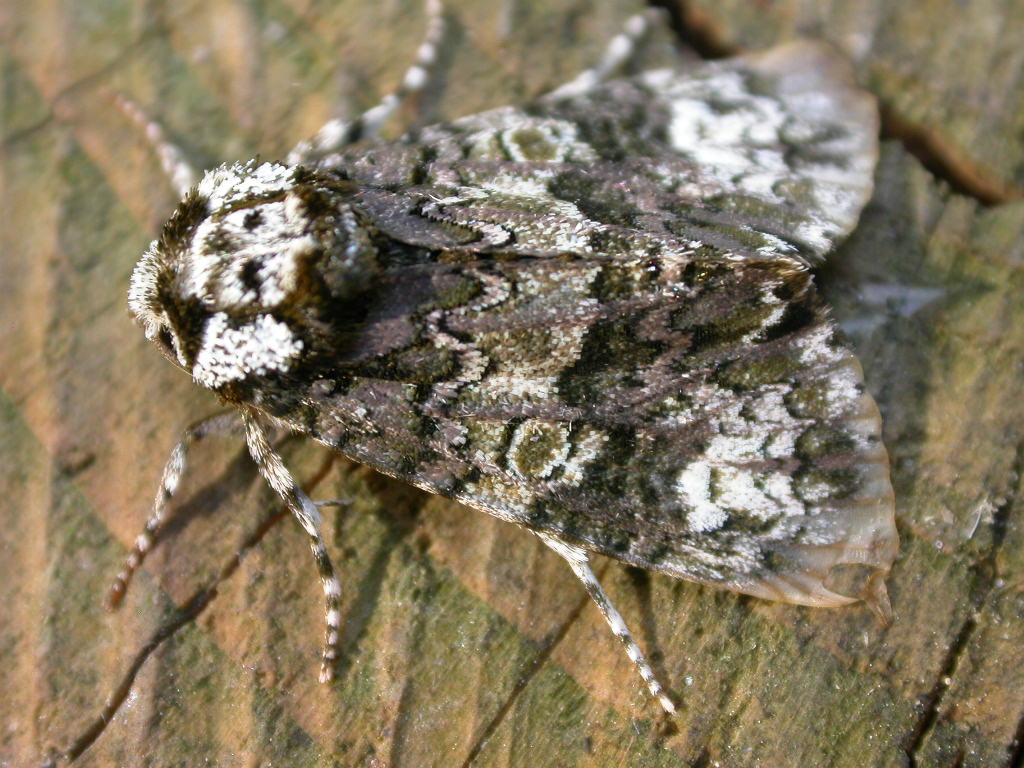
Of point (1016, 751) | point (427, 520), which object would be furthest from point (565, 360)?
point (1016, 751)

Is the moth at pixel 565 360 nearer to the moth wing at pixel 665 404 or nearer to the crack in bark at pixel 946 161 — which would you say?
the moth wing at pixel 665 404

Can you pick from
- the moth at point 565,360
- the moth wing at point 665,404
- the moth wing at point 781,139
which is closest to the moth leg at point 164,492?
the moth at point 565,360

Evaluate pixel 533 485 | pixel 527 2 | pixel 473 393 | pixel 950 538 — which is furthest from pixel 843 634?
pixel 527 2

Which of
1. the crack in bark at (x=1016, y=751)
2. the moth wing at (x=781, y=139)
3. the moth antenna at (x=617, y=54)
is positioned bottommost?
the crack in bark at (x=1016, y=751)

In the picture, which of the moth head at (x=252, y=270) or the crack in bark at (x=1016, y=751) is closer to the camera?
the crack in bark at (x=1016, y=751)

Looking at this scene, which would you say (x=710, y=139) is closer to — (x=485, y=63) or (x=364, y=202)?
(x=485, y=63)

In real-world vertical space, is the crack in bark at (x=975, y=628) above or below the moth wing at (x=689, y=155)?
below
